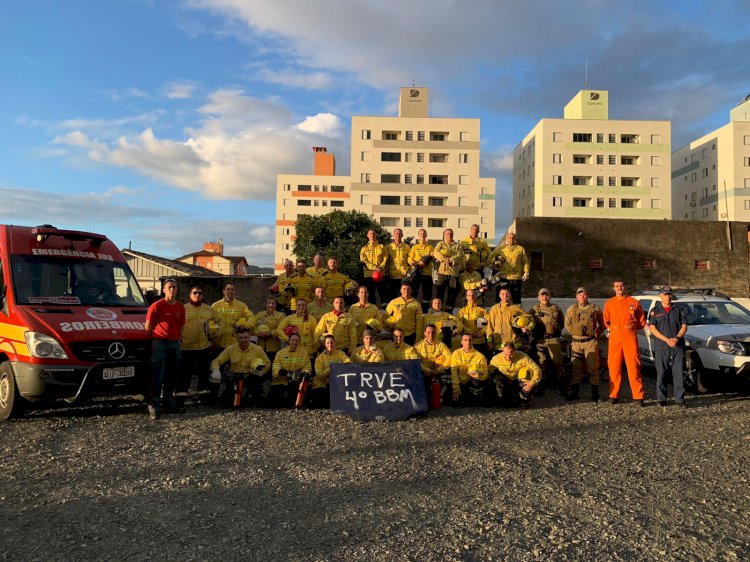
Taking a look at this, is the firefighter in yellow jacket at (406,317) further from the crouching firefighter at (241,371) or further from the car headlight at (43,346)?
the car headlight at (43,346)

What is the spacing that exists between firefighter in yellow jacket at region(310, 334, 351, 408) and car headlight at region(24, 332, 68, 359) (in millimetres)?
3406

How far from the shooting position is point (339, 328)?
9.50m

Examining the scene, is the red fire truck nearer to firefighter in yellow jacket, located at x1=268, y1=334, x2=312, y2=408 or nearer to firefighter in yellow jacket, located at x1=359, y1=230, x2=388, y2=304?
firefighter in yellow jacket, located at x1=268, y1=334, x2=312, y2=408

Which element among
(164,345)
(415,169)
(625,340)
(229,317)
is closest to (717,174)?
(415,169)

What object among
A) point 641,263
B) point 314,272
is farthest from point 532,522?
point 641,263

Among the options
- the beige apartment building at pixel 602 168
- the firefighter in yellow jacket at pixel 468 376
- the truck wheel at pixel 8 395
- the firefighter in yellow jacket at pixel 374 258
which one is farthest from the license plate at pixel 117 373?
the beige apartment building at pixel 602 168

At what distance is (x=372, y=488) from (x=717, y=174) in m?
83.8

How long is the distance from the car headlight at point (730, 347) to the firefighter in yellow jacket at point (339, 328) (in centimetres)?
599

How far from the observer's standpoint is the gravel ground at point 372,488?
12.7ft

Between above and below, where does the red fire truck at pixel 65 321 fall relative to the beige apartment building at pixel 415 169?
below

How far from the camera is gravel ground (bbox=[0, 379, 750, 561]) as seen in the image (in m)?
3.88

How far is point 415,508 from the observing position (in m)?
4.55

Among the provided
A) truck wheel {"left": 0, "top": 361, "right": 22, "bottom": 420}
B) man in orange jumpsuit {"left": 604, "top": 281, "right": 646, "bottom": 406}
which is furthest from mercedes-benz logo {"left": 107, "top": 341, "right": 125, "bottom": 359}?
man in orange jumpsuit {"left": 604, "top": 281, "right": 646, "bottom": 406}

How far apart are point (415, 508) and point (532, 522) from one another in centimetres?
90
